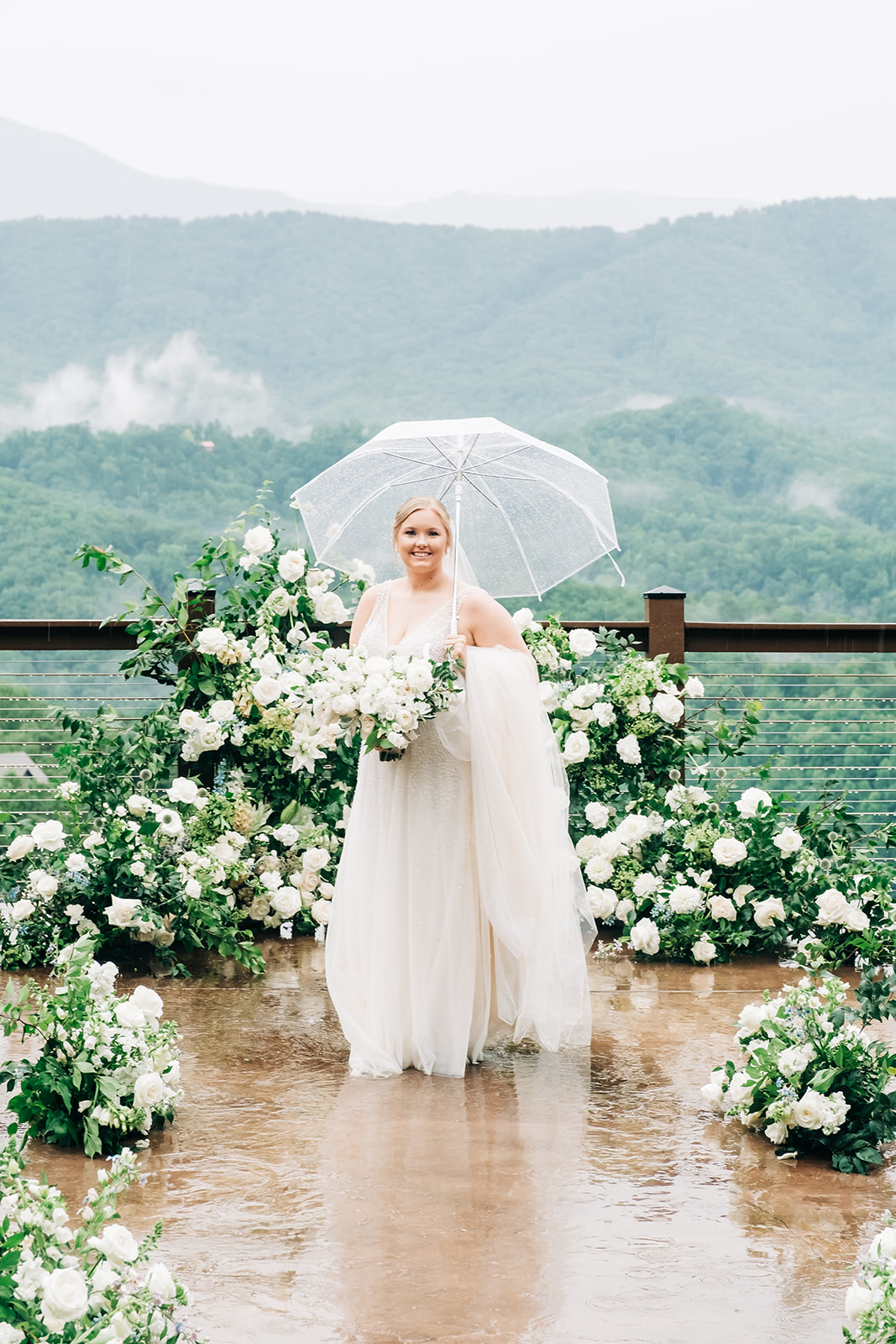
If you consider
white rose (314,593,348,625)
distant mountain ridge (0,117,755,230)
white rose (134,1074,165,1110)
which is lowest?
white rose (134,1074,165,1110)

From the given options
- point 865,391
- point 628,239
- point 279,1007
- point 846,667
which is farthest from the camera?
point 628,239

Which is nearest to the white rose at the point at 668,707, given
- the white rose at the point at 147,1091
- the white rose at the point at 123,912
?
the white rose at the point at 123,912

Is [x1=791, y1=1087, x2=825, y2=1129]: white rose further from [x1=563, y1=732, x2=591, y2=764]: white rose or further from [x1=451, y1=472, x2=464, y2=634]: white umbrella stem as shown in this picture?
[x1=563, y1=732, x2=591, y2=764]: white rose

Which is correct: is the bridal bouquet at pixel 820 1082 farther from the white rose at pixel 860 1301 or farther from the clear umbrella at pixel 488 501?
the clear umbrella at pixel 488 501

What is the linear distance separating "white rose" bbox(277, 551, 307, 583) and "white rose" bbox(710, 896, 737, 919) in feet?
7.55

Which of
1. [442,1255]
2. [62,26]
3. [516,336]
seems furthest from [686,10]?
[442,1255]

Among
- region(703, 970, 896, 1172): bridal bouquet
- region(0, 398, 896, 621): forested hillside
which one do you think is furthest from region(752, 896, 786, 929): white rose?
region(0, 398, 896, 621): forested hillside

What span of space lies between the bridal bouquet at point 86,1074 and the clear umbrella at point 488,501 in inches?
74.2

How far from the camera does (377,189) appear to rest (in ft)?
140

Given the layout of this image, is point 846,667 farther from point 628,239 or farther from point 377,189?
point 377,189

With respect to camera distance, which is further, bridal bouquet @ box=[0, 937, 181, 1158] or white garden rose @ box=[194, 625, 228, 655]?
white garden rose @ box=[194, 625, 228, 655]

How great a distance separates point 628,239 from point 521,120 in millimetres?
5574

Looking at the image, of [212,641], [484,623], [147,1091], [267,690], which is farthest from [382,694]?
[212,641]

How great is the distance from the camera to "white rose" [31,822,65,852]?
17.4 ft
